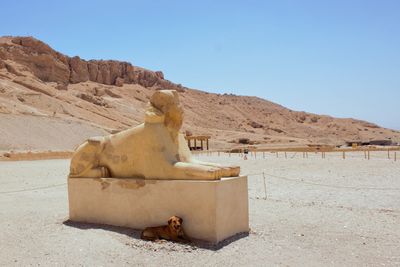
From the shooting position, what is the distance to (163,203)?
553 cm

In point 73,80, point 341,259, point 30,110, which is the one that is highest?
point 73,80

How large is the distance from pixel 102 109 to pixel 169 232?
152 feet

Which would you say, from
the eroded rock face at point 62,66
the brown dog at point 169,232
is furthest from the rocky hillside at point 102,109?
the brown dog at point 169,232

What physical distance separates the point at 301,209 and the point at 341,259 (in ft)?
9.21

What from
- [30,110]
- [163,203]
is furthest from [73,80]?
[163,203]

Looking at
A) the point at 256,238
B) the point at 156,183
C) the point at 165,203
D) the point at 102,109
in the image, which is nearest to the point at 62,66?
the point at 102,109

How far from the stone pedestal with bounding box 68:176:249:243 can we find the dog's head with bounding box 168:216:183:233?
98 mm

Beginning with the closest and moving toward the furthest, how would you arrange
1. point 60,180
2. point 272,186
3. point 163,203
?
point 163,203 < point 272,186 < point 60,180

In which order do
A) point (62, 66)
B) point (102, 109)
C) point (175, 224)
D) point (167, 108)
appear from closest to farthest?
point (175, 224) < point (167, 108) < point (102, 109) < point (62, 66)

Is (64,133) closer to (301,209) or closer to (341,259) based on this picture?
(301,209)

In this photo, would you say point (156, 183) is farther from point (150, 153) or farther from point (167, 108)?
point (167, 108)

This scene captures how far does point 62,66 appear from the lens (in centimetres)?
6059

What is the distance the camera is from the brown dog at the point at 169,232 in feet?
17.1

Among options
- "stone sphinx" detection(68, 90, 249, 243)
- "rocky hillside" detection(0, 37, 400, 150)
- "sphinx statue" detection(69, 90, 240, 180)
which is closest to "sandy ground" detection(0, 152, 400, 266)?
"stone sphinx" detection(68, 90, 249, 243)
